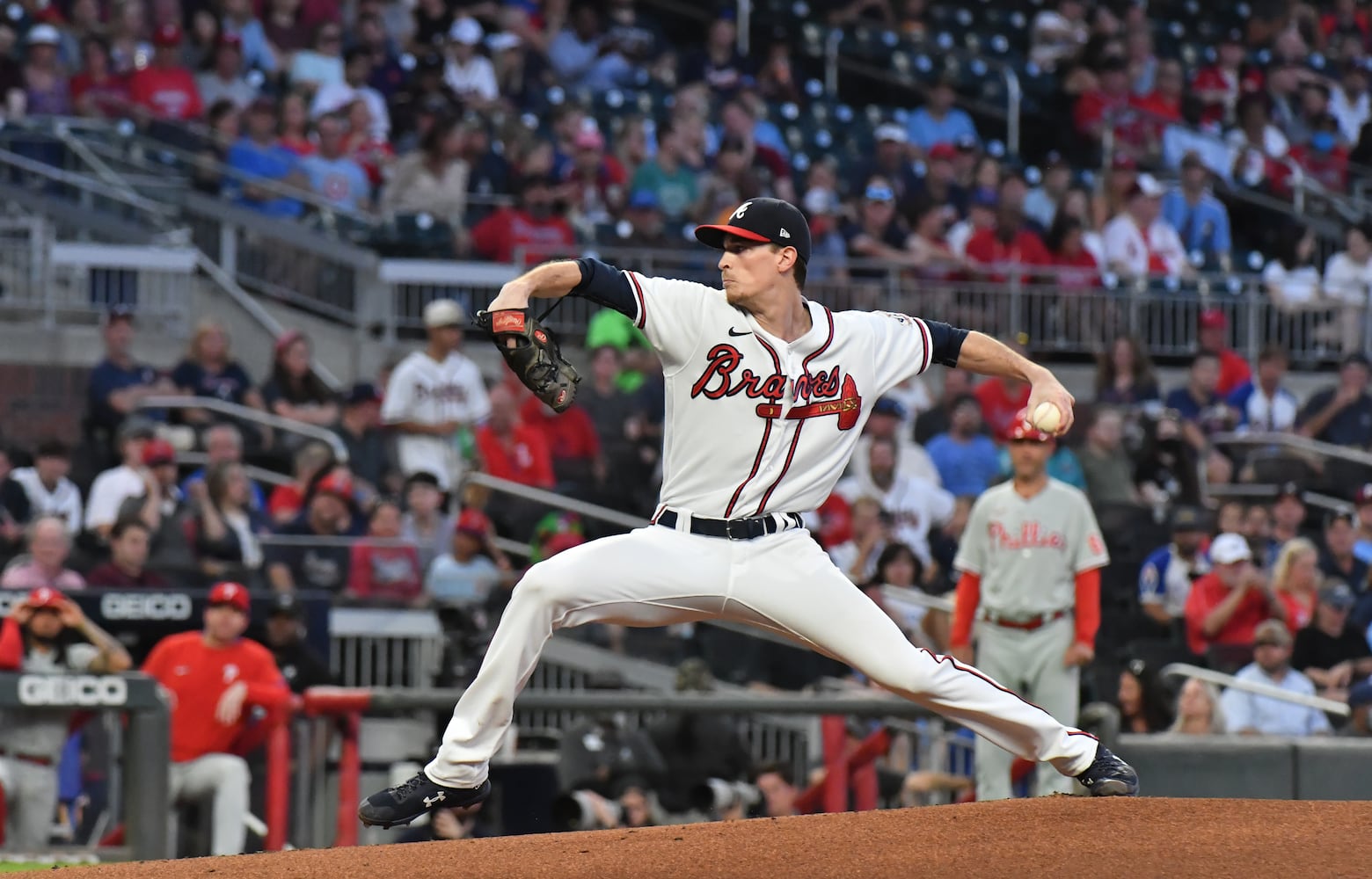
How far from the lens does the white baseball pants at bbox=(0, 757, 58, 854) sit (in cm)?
792

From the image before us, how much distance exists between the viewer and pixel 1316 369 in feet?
50.3

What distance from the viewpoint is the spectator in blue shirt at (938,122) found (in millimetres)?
17062

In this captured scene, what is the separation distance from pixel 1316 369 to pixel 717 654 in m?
6.85

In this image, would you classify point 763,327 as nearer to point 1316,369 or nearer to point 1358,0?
point 1316,369

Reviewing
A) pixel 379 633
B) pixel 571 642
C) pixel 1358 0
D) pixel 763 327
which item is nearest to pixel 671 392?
pixel 763 327

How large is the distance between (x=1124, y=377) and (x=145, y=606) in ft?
23.0

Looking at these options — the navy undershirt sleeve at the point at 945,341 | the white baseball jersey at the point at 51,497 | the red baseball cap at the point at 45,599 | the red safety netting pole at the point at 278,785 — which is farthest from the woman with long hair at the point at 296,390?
the navy undershirt sleeve at the point at 945,341

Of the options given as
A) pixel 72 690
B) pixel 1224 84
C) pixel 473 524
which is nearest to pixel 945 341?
pixel 72 690

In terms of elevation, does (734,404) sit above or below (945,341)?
below

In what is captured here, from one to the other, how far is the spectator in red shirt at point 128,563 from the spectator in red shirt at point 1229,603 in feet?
17.5

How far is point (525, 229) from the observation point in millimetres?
13758

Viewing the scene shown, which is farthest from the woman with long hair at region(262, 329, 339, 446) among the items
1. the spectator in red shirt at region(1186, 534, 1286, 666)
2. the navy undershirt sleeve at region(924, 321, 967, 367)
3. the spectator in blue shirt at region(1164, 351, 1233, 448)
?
the navy undershirt sleeve at region(924, 321, 967, 367)

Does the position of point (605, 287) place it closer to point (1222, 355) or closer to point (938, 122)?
point (1222, 355)

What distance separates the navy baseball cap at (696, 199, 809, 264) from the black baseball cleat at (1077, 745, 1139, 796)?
1.68 metres
